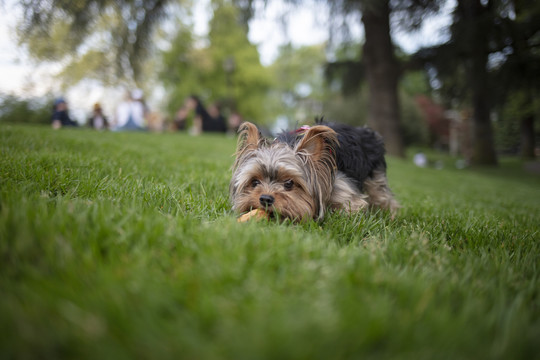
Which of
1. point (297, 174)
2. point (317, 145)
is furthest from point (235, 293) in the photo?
point (317, 145)

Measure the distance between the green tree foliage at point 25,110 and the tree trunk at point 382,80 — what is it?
19510 mm

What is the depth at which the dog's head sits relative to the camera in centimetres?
322

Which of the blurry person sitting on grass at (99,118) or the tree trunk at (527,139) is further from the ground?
the blurry person sitting on grass at (99,118)

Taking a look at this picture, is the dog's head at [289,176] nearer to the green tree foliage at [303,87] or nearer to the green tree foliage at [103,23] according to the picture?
the green tree foliage at [103,23]

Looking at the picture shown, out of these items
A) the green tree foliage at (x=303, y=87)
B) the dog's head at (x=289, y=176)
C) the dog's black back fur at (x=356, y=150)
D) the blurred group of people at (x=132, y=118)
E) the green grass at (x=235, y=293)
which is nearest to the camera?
the green grass at (x=235, y=293)

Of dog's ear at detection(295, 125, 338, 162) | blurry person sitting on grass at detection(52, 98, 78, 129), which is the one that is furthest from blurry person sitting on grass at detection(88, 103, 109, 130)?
dog's ear at detection(295, 125, 338, 162)

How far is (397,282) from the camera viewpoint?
5.49 ft

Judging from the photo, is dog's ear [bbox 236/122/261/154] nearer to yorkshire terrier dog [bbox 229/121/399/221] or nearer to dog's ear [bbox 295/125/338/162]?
yorkshire terrier dog [bbox 229/121/399/221]

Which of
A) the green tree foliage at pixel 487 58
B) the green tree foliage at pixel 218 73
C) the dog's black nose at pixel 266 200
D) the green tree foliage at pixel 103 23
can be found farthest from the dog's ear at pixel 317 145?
the green tree foliage at pixel 218 73

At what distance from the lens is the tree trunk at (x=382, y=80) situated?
51.6ft

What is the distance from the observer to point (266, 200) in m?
3.12

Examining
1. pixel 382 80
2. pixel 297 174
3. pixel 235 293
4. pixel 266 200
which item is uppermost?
pixel 382 80

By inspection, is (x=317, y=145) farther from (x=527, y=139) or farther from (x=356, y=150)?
(x=527, y=139)

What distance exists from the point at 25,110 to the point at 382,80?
2103cm
